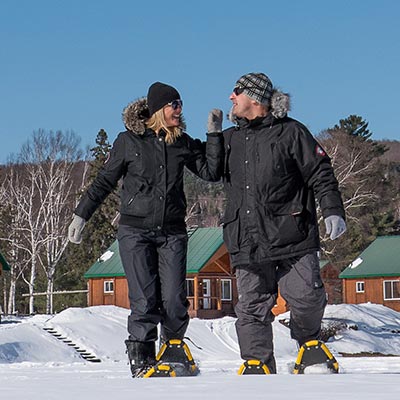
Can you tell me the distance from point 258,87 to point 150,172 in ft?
3.06

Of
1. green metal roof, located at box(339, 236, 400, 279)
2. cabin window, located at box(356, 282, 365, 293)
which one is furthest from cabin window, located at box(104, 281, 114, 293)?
cabin window, located at box(356, 282, 365, 293)

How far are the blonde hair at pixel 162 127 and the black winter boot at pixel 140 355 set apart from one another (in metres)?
1.39

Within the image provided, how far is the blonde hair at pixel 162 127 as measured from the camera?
22.0 ft

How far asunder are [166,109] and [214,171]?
2.30 ft

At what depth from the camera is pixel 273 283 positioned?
6180 mm

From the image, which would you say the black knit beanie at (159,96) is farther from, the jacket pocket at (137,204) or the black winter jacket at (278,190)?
the black winter jacket at (278,190)

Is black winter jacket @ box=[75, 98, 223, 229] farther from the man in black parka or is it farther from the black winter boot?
the black winter boot

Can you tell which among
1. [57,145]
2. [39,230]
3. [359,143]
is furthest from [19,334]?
[359,143]

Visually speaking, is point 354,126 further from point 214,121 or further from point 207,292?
point 214,121

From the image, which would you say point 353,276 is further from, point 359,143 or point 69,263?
point 359,143

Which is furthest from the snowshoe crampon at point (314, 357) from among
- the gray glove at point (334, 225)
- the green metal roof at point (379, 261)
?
the green metal roof at point (379, 261)

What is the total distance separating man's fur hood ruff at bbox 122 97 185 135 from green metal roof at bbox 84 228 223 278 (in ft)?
101

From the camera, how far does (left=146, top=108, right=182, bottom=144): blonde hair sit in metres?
6.70

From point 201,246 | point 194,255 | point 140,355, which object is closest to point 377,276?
point 201,246
